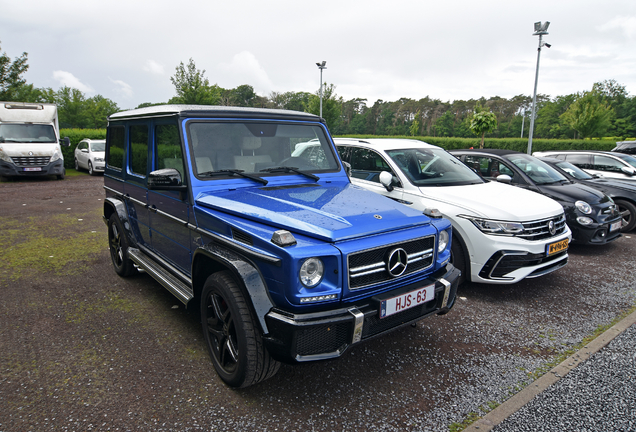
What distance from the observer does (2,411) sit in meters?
2.69

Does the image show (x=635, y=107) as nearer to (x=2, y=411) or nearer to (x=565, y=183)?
(x=565, y=183)

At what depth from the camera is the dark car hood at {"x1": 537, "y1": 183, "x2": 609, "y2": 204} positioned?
21.9 ft

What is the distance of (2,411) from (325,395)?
2.14 meters

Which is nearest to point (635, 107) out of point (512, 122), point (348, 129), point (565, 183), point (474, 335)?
point (512, 122)

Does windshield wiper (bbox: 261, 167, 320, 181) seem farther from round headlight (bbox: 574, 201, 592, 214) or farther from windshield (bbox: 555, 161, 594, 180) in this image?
windshield (bbox: 555, 161, 594, 180)

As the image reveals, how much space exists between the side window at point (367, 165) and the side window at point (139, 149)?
3199 mm

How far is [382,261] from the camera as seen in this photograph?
278 cm

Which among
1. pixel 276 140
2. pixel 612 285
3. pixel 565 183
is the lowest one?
pixel 612 285

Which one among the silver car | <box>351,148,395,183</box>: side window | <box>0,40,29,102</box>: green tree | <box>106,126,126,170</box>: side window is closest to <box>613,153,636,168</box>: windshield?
<box>351,148,395,183</box>: side window

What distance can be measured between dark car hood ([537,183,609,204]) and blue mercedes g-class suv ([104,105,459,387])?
446 centimetres

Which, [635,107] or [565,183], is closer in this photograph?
[565,183]

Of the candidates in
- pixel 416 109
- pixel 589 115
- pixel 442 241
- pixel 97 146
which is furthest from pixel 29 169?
pixel 416 109

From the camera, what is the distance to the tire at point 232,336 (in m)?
2.63

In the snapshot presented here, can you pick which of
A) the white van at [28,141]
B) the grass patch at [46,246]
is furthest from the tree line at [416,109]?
the grass patch at [46,246]
